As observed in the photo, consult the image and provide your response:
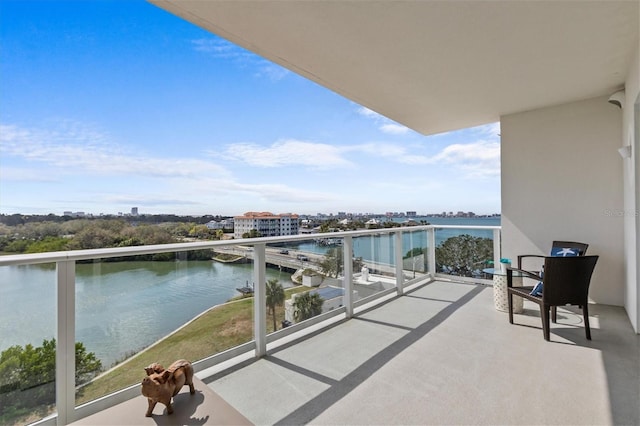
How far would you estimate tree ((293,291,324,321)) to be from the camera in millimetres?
3387

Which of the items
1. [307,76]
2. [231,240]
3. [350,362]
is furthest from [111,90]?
[350,362]

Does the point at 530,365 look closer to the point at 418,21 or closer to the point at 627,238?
the point at 627,238

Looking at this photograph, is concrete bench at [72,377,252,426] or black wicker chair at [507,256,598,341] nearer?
concrete bench at [72,377,252,426]

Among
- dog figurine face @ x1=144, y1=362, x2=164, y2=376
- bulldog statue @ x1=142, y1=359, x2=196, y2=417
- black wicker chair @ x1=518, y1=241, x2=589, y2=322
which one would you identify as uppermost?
black wicker chair @ x1=518, y1=241, x2=589, y2=322

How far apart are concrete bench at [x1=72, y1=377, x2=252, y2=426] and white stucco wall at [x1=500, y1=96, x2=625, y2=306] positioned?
5.04 metres

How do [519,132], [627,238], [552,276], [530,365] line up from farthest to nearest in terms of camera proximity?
[519,132], [627,238], [552,276], [530,365]

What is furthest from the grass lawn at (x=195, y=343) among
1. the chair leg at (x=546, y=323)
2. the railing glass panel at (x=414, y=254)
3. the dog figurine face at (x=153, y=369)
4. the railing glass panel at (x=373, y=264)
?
the railing glass panel at (x=414, y=254)

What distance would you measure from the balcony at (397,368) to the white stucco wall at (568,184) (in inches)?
36.1

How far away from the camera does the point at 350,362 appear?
2703 mm

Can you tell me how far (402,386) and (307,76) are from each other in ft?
11.1

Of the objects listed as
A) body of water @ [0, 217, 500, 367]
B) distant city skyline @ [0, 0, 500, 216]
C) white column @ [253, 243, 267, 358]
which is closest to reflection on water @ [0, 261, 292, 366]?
body of water @ [0, 217, 500, 367]

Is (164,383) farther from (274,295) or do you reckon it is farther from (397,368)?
(397,368)

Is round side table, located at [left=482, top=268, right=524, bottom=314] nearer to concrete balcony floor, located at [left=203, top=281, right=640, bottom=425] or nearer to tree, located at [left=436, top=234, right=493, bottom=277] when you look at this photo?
concrete balcony floor, located at [left=203, top=281, right=640, bottom=425]

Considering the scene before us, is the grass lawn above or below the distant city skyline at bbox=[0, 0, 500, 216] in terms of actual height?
below
